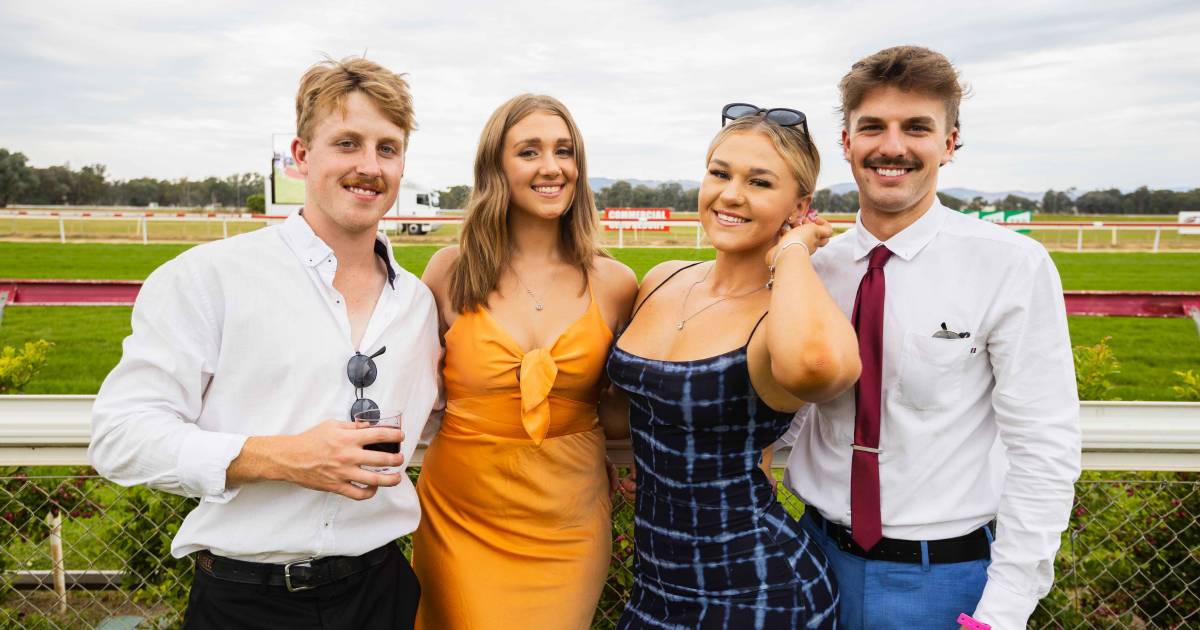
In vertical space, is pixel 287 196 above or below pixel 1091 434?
above

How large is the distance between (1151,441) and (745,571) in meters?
1.44

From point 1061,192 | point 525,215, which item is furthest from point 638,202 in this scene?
point 1061,192

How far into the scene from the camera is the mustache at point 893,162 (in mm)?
2117

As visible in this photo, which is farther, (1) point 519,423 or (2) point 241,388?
(1) point 519,423

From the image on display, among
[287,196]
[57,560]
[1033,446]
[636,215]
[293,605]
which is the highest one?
[287,196]

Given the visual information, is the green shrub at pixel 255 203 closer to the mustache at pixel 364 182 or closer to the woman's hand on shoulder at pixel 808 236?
the mustache at pixel 364 182

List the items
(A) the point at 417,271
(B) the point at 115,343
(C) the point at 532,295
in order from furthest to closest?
(A) the point at 417,271
(B) the point at 115,343
(C) the point at 532,295

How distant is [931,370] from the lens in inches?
80.7

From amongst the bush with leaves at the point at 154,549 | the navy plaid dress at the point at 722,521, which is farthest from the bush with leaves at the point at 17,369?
the navy plaid dress at the point at 722,521

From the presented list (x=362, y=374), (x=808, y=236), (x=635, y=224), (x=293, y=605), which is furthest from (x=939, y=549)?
(x=635, y=224)

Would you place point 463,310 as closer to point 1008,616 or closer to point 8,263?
point 1008,616

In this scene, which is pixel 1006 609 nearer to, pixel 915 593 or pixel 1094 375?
pixel 915 593

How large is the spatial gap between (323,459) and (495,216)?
4.30ft

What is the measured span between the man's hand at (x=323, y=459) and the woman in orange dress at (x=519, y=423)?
716 millimetres
